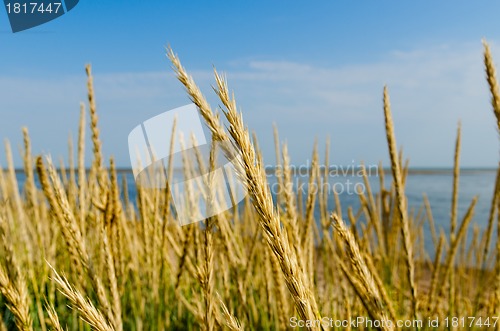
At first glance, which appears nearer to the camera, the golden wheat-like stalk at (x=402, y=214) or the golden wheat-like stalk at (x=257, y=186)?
the golden wheat-like stalk at (x=257, y=186)

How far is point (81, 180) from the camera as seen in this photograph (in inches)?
82.8

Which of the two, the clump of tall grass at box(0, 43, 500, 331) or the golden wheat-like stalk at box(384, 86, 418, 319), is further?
the golden wheat-like stalk at box(384, 86, 418, 319)

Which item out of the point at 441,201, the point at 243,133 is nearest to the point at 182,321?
the point at 243,133

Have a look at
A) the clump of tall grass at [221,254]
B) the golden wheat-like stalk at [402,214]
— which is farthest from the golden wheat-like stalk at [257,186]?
the golden wheat-like stalk at [402,214]

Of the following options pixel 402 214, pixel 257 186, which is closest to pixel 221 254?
pixel 402 214

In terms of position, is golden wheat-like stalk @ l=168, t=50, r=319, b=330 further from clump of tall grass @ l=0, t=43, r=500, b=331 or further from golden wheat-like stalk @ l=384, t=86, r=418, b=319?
golden wheat-like stalk @ l=384, t=86, r=418, b=319

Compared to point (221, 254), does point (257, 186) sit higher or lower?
higher

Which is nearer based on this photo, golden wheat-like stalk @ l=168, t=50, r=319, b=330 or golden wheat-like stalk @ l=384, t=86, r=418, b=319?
golden wheat-like stalk @ l=168, t=50, r=319, b=330

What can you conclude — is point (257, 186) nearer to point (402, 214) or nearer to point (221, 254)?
point (402, 214)

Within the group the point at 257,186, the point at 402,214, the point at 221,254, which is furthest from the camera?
the point at 221,254

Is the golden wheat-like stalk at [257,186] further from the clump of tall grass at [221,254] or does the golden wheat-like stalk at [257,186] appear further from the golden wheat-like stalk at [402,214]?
the golden wheat-like stalk at [402,214]

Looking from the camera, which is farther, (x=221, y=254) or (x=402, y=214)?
(x=221, y=254)

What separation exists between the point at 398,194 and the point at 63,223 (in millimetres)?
1024

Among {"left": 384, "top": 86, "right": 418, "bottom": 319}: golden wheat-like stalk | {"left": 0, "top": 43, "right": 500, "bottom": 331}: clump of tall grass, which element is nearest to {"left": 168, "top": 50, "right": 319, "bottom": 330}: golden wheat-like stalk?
{"left": 0, "top": 43, "right": 500, "bottom": 331}: clump of tall grass
